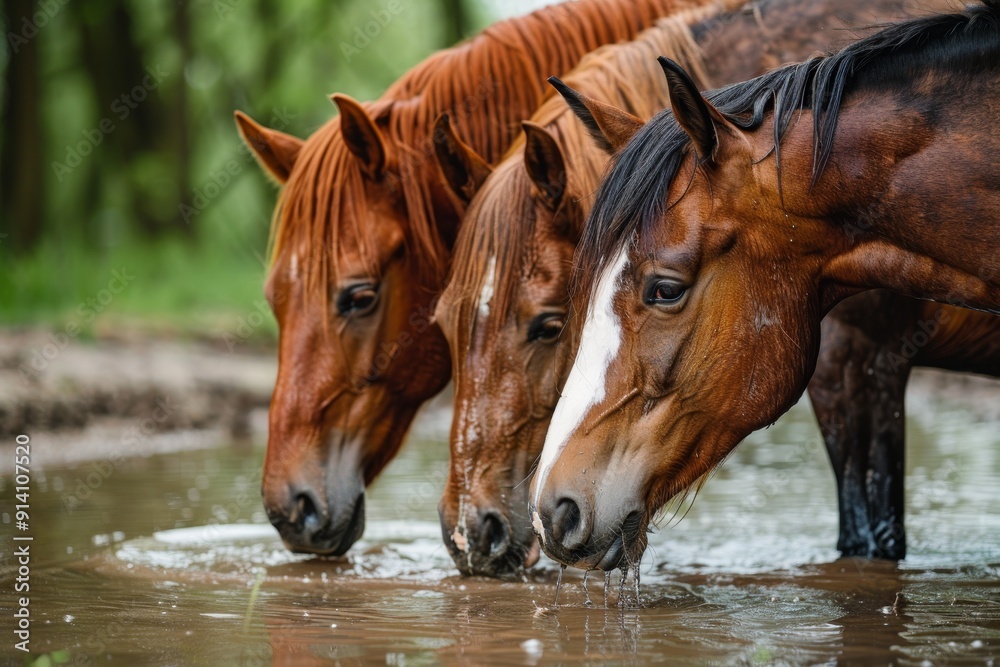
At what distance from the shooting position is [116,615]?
11.5 feet

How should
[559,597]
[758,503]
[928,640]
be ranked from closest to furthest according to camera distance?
[928,640]
[559,597]
[758,503]

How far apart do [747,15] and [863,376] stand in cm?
168

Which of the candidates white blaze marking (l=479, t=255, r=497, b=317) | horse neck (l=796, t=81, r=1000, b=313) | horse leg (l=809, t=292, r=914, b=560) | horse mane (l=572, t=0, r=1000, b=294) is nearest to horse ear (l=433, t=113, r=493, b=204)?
white blaze marking (l=479, t=255, r=497, b=317)

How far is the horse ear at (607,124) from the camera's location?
3604mm

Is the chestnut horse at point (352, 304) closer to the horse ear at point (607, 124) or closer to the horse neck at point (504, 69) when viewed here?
the horse neck at point (504, 69)

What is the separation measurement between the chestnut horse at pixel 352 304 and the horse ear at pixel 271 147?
0.15 metres

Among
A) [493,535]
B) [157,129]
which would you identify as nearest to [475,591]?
[493,535]

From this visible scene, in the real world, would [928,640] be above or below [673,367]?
below

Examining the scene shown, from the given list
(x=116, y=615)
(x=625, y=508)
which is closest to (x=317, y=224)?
(x=116, y=615)

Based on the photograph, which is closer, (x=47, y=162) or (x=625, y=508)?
(x=625, y=508)

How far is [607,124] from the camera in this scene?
363 centimetres

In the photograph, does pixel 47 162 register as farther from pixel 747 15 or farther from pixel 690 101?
pixel 690 101

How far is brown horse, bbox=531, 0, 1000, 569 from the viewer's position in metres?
3.04

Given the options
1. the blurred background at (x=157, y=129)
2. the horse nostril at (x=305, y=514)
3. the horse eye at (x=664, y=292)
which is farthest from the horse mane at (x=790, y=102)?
the blurred background at (x=157, y=129)
